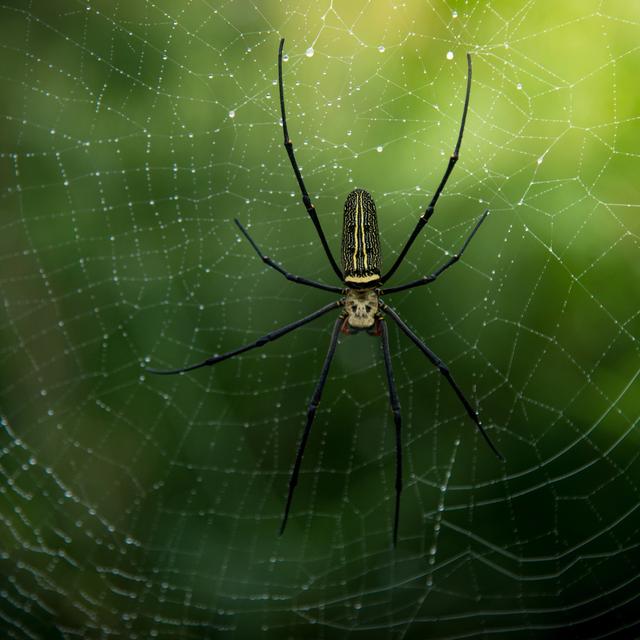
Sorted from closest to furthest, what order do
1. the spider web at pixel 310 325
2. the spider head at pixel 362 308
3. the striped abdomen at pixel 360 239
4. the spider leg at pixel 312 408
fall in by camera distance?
1. the striped abdomen at pixel 360 239
2. the spider leg at pixel 312 408
3. the spider head at pixel 362 308
4. the spider web at pixel 310 325

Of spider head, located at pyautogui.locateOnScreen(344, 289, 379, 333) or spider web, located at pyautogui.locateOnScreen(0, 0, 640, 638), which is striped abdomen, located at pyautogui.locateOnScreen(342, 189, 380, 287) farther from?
spider web, located at pyautogui.locateOnScreen(0, 0, 640, 638)

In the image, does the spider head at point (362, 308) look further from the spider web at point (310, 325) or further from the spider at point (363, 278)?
the spider web at point (310, 325)

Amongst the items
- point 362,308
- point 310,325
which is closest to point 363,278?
point 362,308

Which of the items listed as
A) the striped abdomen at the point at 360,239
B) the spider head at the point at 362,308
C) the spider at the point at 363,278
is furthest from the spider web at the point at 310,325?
the striped abdomen at the point at 360,239

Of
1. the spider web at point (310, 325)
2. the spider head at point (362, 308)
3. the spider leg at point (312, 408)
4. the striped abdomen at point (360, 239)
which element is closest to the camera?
the striped abdomen at point (360, 239)

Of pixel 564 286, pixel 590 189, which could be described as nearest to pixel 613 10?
pixel 590 189

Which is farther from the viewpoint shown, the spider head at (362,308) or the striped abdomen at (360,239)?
the spider head at (362,308)

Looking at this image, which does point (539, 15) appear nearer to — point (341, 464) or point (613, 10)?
point (613, 10)
